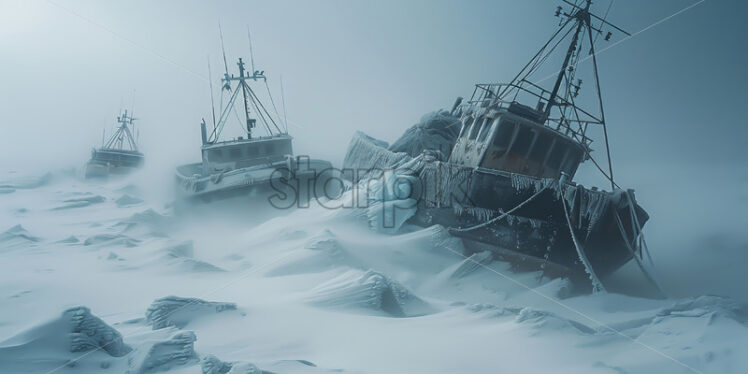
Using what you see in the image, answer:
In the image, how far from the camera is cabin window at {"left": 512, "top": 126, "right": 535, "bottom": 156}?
10.3m

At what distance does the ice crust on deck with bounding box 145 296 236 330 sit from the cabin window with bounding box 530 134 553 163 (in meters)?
8.68

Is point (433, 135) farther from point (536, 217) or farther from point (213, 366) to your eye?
point (213, 366)

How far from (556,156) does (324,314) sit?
8.15 m

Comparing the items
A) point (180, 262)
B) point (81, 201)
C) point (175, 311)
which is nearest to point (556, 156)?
point (180, 262)

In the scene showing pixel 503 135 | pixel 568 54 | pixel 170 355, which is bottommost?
pixel 170 355

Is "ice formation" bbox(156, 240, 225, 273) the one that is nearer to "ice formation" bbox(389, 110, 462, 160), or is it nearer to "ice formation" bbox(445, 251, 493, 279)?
"ice formation" bbox(445, 251, 493, 279)

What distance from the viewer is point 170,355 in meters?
3.45

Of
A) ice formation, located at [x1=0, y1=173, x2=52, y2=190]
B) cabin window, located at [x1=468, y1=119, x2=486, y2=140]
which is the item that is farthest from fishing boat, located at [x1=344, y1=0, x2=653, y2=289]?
ice formation, located at [x1=0, y1=173, x2=52, y2=190]

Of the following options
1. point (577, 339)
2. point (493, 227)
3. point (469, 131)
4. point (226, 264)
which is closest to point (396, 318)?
point (577, 339)

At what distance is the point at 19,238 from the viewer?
10203 millimetres

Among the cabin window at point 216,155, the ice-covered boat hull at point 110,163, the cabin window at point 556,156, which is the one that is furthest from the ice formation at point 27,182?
the cabin window at point 556,156

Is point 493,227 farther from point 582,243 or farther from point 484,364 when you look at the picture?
point 484,364

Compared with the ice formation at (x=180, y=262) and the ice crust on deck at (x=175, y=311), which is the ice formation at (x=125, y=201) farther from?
the ice crust on deck at (x=175, y=311)

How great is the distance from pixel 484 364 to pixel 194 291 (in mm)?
4848
